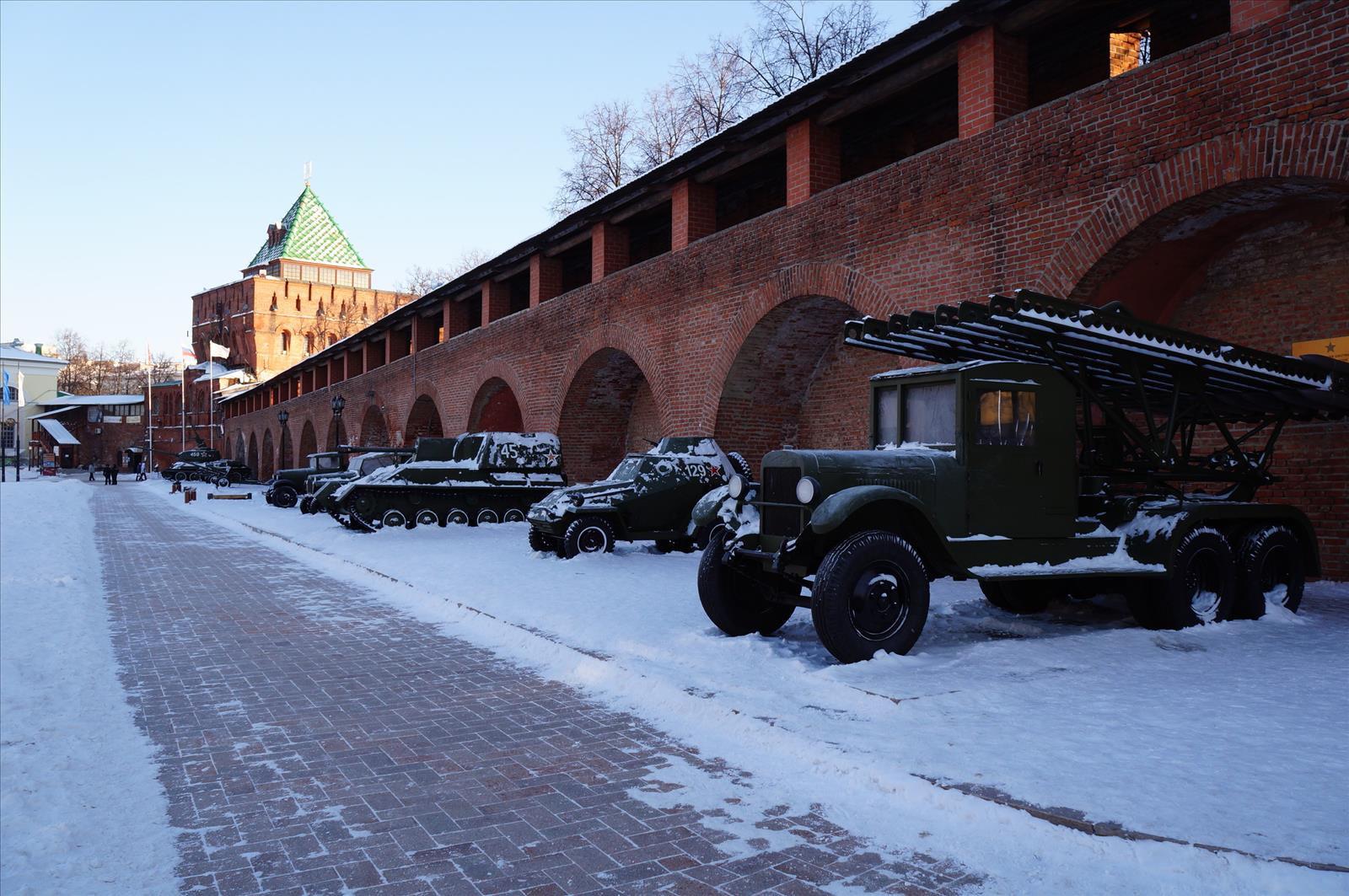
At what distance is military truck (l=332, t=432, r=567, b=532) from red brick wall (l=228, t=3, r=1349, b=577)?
189 cm

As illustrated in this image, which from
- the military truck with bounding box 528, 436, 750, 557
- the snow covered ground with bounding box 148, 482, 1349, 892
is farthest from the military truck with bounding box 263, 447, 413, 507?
the snow covered ground with bounding box 148, 482, 1349, 892

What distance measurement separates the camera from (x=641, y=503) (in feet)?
41.3

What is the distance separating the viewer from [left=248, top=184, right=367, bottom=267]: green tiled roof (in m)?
80.3

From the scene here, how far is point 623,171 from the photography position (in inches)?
1344

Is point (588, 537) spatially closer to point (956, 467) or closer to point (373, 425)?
point (956, 467)

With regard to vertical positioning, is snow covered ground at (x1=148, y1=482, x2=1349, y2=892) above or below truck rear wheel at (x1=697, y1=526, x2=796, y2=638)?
below

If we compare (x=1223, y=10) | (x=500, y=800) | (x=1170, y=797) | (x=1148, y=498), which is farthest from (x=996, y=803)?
(x=1223, y=10)

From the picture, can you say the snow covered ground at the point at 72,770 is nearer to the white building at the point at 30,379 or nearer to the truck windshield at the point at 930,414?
the truck windshield at the point at 930,414

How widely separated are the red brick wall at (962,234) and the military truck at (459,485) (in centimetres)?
189

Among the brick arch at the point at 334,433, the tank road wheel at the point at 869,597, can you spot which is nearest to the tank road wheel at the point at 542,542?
the tank road wheel at the point at 869,597

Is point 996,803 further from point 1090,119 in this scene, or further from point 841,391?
point 841,391

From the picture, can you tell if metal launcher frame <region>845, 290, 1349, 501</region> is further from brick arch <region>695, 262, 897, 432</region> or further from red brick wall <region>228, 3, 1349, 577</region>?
brick arch <region>695, 262, 897, 432</region>

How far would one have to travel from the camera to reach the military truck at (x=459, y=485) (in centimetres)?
1705

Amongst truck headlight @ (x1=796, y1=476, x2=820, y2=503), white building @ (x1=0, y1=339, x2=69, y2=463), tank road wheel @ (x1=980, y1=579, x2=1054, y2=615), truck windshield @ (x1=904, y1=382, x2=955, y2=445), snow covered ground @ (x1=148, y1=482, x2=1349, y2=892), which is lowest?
snow covered ground @ (x1=148, y1=482, x2=1349, y2=892)
